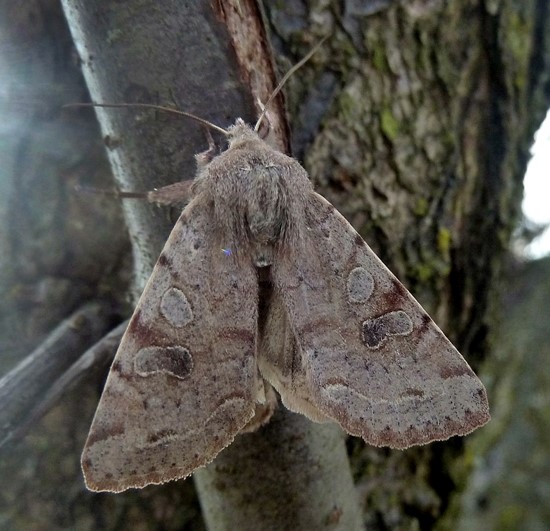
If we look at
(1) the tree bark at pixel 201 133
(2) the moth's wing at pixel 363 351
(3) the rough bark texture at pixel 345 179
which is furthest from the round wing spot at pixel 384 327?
(3) the rough bark texture at pixel 345 179

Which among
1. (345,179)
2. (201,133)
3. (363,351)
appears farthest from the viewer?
(345,179)

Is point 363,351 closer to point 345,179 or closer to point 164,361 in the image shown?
point 164,361

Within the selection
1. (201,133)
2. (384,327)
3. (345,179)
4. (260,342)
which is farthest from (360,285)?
(201,133)

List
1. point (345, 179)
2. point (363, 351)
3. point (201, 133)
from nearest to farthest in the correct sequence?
point (201, 133), point (363, 351), point (345, 179)

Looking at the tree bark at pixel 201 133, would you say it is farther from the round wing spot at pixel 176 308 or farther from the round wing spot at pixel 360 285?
the round wing spot at pixel 360 285

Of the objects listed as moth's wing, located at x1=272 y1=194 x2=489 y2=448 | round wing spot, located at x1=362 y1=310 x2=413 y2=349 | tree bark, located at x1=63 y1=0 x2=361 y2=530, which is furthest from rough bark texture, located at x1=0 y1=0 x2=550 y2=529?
round wing spot, located at x1=362 y1=310 x2=413 y2=349

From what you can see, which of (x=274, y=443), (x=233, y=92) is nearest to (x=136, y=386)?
(x=274, y=443)
